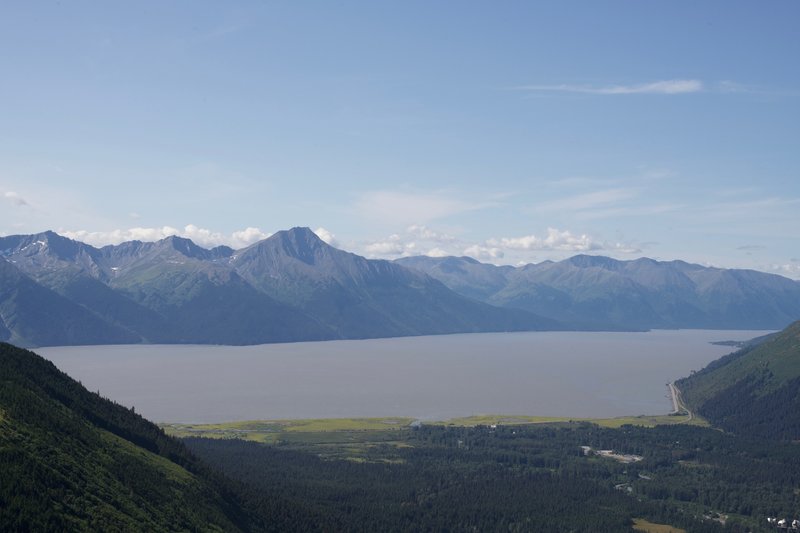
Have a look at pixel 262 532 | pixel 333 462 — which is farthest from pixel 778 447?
pixel 262 532

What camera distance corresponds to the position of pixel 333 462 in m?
148

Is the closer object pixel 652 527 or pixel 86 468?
pixel 86 468

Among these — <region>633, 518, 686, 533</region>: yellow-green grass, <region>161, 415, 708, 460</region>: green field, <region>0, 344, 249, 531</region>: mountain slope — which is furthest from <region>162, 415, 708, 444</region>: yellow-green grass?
<region>633, 518, 686, 533</region>: yellow-green grass

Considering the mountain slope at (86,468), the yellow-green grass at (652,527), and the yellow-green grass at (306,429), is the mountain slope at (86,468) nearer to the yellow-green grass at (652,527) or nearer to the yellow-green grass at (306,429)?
the yellow-green grass at (306,429)

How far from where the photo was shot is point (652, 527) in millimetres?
113312

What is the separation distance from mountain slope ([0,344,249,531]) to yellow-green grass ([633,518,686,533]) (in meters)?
55.0

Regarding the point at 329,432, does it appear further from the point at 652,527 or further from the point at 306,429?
the point at 652,527

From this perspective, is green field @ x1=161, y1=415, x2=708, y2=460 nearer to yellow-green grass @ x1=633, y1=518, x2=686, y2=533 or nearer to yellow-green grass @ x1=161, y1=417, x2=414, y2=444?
yellow-green grass @ x1=161, y1=417, x2=414, y2=444

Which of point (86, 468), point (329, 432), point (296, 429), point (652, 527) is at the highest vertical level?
point (86, 468)

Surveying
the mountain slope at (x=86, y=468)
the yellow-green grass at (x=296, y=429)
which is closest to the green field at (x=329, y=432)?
the yellow-green grass at (x=296, y=429)

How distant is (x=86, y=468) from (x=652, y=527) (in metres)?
76.8

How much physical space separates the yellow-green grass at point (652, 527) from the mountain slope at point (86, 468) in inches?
2167

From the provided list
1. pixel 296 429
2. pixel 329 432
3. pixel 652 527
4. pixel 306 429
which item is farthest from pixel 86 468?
pixel 306 429

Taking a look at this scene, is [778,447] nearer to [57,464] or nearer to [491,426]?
[491,426]
